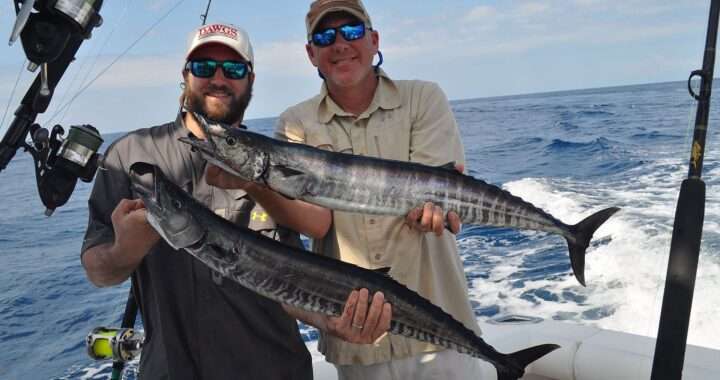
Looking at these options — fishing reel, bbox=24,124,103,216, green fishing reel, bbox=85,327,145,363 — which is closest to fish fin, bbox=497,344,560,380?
green fishing reel, bbox=85,327,145,363

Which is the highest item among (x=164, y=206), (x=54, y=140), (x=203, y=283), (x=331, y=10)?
(x=331, y=10)

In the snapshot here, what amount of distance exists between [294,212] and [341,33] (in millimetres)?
841

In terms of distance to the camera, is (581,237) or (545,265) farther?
(545,265)

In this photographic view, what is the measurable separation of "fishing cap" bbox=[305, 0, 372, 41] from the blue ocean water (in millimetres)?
1870

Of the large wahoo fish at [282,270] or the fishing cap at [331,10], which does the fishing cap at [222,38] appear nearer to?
the fishing cap at [331,10]

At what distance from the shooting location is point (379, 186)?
2449 mm

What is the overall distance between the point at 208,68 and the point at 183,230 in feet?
3.19

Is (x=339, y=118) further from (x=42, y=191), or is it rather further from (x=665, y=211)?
(x=665, y=211)

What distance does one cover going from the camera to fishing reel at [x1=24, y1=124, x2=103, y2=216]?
3.29 metres

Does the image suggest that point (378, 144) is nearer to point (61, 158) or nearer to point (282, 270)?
point (282, 270)

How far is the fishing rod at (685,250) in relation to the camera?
9.25ft

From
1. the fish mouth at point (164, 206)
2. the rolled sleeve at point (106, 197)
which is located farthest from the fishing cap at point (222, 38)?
the fish mouth at point (164, 206)

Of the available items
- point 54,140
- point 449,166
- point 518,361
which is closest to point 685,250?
point 518,361

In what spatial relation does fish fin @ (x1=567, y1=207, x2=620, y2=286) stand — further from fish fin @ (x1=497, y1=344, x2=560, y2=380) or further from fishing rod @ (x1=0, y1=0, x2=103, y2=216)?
fishing rod @ (x1=0, y1=0, x2=103, y2=216)
